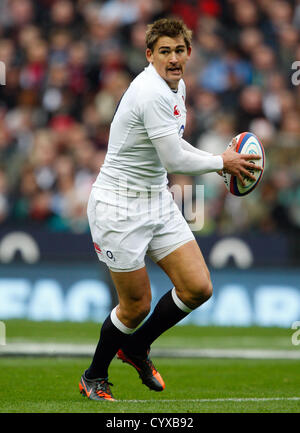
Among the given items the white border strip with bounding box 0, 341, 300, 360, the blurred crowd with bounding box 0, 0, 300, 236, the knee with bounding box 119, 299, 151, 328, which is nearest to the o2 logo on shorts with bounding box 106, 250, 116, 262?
the knee with bounding box 119, 299, 151, 328

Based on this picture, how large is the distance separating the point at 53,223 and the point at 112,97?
2.20 meters

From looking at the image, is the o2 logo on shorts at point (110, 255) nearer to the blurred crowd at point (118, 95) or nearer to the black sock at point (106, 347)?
the black sock at point (106, 347)

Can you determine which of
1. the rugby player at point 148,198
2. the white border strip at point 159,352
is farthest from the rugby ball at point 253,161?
the white border strip at point 159,352

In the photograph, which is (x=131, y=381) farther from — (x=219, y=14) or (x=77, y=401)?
(x=219, y=14)

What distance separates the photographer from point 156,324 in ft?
19.5

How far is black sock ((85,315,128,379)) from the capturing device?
19.0 ft

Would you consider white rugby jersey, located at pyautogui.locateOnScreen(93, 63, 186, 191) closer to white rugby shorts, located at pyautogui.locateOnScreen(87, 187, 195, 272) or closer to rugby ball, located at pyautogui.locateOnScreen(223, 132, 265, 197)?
white rugby shorts, located at pyautogui.locateOnScreen(87, 187, 195, 272)

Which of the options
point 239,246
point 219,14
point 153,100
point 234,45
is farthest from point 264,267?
point 153,100

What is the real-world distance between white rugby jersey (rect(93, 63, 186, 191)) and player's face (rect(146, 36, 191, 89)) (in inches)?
1.7

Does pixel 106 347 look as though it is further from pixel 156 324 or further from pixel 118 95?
pixel 118 95

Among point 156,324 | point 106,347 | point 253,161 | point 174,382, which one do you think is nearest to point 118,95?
point 174,382

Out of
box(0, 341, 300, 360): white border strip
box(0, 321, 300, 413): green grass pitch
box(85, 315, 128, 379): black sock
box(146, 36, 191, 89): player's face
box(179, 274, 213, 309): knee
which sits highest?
box(146, 36, 191, 89): player's face

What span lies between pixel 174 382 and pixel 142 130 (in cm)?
220

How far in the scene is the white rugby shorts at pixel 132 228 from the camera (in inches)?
222
